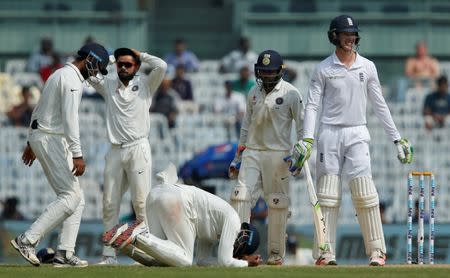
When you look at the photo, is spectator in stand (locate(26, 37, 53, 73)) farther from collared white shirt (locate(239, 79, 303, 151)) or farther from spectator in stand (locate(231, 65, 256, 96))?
collared white shirt (locate(239, 79, 303, 151))

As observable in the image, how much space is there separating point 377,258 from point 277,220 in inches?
47.7

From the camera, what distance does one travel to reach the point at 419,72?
23.2 meters

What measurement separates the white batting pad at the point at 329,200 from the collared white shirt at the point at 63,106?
7.47 feet

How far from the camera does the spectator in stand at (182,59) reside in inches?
899

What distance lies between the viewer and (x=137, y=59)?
1538 cm

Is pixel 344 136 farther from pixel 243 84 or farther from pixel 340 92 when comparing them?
pixel 243 84

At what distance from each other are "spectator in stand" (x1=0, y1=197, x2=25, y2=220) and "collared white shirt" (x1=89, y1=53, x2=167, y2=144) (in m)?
5.46

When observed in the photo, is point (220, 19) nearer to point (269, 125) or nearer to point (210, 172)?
point (210, 172)

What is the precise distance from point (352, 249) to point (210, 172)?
2169 mm

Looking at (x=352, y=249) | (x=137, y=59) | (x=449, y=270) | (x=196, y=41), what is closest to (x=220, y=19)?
(x=196, y=41)

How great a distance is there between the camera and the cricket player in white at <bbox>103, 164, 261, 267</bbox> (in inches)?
537

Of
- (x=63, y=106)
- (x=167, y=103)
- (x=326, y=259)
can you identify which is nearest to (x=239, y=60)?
(x=167, y=103)

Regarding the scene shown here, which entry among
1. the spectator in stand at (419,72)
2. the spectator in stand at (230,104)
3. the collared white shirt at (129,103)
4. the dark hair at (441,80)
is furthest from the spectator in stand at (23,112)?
the collared white shirt at (129,103)

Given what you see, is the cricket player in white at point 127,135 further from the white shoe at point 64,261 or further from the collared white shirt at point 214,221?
the collared white shirt at point 214,221
